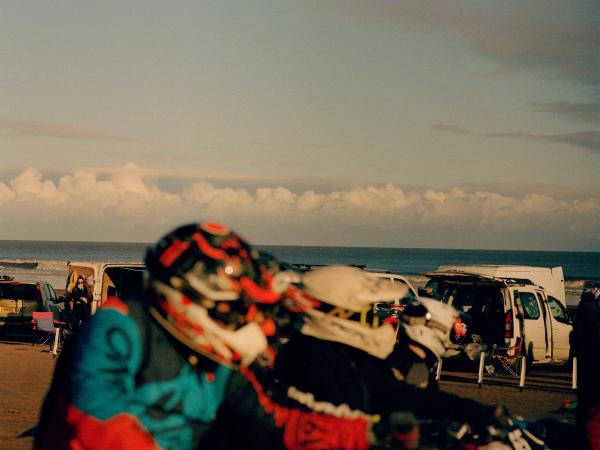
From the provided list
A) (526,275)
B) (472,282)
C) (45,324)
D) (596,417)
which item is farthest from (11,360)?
(596,417)

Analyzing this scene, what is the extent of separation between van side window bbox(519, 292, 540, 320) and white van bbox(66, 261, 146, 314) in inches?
310

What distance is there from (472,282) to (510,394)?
3318mm

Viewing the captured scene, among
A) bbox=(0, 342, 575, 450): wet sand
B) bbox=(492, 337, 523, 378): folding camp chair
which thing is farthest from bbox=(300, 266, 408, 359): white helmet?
bbox=(492, 337, 523, 378): folding camp chair

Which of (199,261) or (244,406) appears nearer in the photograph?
(199,261)

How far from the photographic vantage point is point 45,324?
62.8ft

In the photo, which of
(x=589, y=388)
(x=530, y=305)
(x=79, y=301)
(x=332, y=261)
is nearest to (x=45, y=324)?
(x=79, y=301)

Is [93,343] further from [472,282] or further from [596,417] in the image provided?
[472,282]

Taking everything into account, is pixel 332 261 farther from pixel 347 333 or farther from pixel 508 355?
pixel 347 333

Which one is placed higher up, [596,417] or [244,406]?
[244,406]

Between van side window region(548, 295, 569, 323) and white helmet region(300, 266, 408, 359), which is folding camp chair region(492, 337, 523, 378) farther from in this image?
white helmet region(300, 266, 408, 359)

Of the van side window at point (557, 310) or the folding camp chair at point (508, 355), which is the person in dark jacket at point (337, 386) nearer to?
the folding camp chair at point (508, 355)

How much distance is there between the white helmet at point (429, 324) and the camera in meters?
4.40

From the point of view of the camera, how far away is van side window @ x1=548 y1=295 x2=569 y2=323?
61.1 ft

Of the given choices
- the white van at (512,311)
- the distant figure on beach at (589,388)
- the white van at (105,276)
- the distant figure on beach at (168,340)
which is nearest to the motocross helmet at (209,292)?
the distant figure on beach at (168,340)
